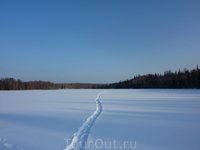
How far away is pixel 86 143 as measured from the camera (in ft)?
11.3

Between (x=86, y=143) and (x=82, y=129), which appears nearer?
(x=86, y=143)

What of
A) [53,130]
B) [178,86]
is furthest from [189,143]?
[178,86]

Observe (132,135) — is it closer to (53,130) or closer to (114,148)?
(114,148)

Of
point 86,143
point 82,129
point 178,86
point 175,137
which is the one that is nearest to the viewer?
point 86,143

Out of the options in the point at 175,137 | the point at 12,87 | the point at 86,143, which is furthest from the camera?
the point at 12,87

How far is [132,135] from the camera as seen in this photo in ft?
13.4

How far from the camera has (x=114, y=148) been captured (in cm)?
322

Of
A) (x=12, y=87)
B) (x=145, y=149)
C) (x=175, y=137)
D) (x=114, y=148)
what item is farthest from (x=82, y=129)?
(x=12, y=87)

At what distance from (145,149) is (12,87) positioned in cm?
8780

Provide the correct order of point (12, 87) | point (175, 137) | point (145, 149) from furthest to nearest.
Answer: point (12, 87) < point (175, 137) < point (145, 149)

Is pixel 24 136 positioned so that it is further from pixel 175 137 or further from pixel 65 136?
pixel 175 137

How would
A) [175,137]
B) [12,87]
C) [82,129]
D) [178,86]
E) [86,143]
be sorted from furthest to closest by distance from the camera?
[12,87], [178,86], [82,129], [175,137], [86,143]

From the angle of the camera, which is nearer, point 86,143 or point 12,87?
point 86,143

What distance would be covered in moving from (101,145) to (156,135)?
1887 mm
